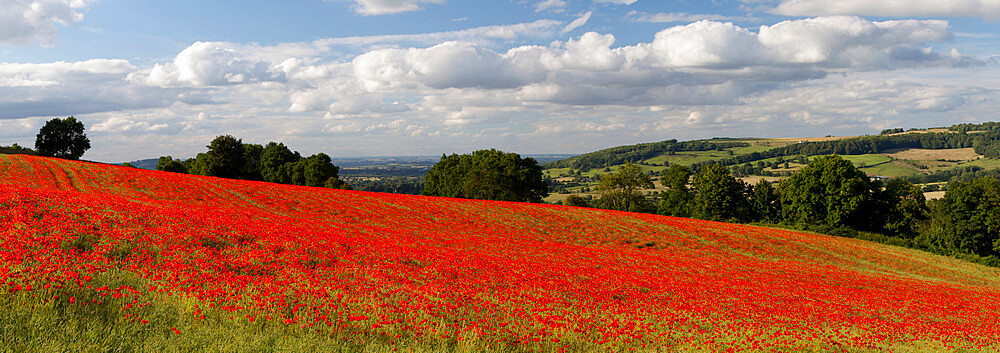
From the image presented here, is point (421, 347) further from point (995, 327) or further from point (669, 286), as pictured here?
point (995, 327)

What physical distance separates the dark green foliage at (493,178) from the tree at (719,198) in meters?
28.1

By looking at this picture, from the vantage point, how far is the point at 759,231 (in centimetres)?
4372

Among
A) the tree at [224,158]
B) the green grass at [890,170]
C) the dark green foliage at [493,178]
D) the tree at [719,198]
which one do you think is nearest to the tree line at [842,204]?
the tree at [719,198]

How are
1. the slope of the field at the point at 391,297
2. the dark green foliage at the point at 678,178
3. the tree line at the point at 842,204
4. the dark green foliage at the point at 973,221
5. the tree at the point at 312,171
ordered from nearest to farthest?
1. the slope of the field at the point at 391,297
2. the dark green foliage at the point at 973,221
3. the tree line at the point at 842,204
4. the dark green foliage at the point at 678,178
5. the tree at the point at 312,171

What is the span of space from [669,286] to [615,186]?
74061mm

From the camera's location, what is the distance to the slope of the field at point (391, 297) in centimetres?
682

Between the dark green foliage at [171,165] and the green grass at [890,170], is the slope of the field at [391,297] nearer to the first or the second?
the dark green foliage at [171,165]

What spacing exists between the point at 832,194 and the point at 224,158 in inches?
3962

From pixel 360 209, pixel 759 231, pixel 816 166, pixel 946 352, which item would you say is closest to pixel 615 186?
pixel 816 166

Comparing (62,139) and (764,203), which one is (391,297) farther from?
(62,139)

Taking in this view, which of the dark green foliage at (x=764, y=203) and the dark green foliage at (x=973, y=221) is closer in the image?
the dark green foliage at (x=973, y=221)

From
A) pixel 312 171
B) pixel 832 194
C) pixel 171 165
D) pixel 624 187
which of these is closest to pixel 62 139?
pixel 171 165

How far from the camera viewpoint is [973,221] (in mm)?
56250

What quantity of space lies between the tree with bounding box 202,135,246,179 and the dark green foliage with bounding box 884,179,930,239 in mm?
108373
